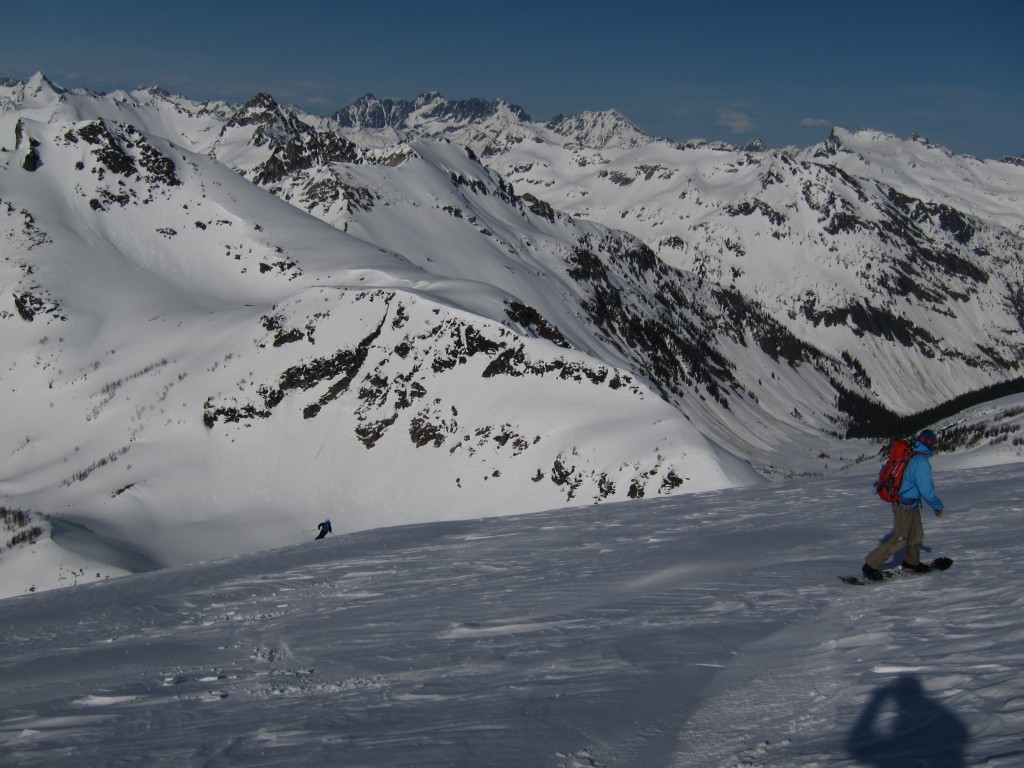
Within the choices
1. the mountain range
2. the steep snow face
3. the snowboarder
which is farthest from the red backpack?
the steep snow face

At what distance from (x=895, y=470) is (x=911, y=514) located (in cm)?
74

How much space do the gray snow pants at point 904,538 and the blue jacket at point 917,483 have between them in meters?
0.16

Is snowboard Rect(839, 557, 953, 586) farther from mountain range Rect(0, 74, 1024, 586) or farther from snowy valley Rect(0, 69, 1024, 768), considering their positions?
mountain range Rect(0, 74, 1024, 586)

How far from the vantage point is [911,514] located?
42.7 feet

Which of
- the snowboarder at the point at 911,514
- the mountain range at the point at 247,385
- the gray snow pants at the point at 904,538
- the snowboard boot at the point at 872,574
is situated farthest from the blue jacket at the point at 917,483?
the mountain range at the point at 247,385

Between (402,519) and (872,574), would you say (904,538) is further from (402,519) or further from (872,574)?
(402,519)

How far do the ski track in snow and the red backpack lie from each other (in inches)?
55.1

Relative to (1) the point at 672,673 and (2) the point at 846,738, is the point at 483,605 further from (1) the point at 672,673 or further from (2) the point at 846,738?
(2) the point at 846,738

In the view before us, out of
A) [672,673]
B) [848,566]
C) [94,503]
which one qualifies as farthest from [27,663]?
[94,503]

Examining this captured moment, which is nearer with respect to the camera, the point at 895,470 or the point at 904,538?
the point at 904,538

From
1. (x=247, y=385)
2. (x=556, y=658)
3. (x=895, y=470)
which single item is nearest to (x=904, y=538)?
(x=895, y=470)

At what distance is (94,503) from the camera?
208 feet

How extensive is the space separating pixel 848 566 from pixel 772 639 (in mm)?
4319

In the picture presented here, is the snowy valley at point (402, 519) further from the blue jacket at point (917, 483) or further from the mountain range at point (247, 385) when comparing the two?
the blue jacket at point (917, 483)
